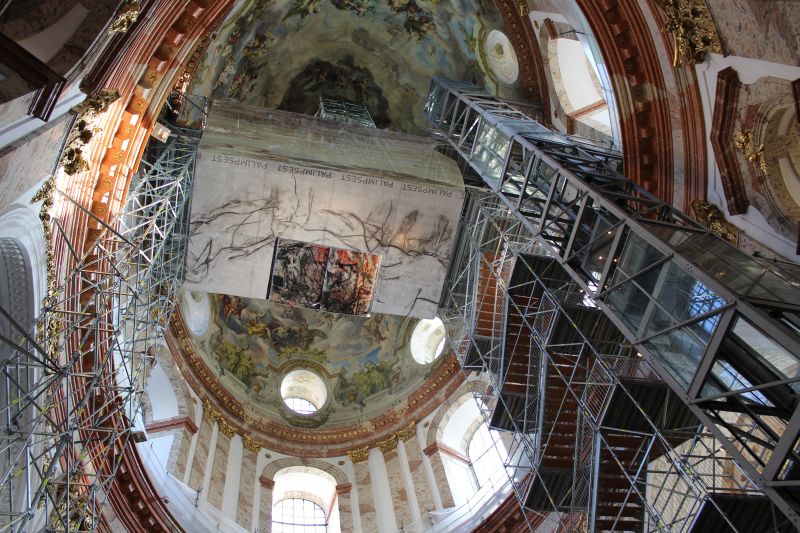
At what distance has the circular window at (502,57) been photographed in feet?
52.1

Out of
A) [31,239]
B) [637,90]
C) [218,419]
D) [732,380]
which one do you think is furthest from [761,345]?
[218,419]

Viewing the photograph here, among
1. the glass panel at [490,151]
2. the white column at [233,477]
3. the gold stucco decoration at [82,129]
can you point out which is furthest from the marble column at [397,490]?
the gold stucco decoration at [82,129]

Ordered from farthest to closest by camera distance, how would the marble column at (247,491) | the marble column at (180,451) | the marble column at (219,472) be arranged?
the marble column at (247,491), the marble column at (219,472), the marble column at (180,451)

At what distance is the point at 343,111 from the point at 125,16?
1247 centimetres

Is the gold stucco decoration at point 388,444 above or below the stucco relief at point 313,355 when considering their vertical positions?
below

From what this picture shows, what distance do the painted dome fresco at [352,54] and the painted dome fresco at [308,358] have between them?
6023mm

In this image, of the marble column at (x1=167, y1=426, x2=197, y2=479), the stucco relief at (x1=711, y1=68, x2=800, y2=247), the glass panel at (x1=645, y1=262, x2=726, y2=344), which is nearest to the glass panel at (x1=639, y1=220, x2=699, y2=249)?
the glass panel at (x1=645, y1=262, x2=726, y2=344)

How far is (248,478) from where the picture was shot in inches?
663

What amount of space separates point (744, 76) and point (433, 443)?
11.0 meters

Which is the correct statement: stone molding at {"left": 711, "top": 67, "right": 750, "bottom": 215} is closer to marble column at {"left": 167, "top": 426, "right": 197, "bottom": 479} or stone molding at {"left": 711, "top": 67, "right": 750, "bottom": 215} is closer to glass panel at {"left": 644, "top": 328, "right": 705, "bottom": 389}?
glass panel at {"left": 644, "top": 328, "right": 705, "bottom": 389}

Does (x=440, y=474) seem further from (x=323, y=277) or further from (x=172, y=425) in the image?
(x=172, y=425)

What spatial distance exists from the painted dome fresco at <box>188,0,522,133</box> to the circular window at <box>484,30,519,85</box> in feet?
0.36

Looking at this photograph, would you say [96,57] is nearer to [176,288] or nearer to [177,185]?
[177,185]

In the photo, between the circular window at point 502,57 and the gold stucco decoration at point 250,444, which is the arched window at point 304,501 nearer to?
the gold stucco decoration at point 250,444
